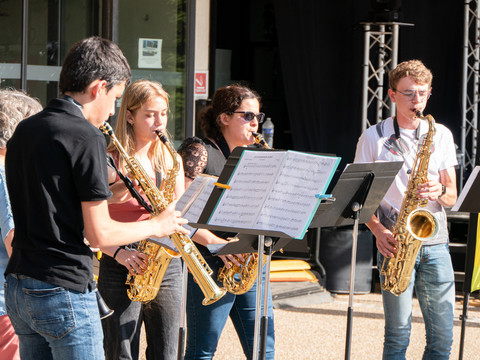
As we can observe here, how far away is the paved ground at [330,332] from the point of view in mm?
5312

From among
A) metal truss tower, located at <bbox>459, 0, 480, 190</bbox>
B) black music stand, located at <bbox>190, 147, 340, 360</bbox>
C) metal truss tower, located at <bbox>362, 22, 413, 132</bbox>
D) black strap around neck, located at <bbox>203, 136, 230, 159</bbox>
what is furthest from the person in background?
metal truss tower, located at <bbox>459, 0, 480, 190</bbox>

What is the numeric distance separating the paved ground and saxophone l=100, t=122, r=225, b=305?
6.57 ft

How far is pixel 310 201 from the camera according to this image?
8.70ft

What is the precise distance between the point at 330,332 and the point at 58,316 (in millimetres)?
3814

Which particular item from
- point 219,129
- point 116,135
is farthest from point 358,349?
point 116,135

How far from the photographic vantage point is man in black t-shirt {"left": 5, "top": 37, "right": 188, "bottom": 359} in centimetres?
227

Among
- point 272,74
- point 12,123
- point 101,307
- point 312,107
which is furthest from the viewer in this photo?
point 272,74

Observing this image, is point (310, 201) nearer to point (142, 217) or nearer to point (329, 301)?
point (142, 217)

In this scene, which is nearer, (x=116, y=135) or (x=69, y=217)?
(x=69, y=217)

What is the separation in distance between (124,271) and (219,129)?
0.86 m

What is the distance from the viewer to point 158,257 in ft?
11.0

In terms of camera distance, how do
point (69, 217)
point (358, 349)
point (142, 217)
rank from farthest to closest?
point (358, 349)
point (142, 217)
point (69, 217)

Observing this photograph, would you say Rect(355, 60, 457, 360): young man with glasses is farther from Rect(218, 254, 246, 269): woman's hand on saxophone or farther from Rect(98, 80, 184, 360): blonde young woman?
Rect(98, 80, 184, 360): blonde young woman

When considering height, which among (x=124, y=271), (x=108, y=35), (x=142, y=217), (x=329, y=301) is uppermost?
(x=108, y=35)
